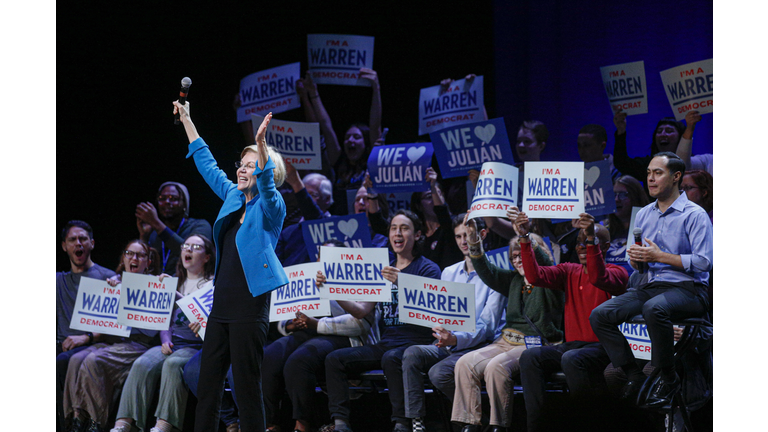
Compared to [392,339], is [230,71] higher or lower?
higher

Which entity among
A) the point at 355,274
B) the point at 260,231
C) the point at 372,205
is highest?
the point at 372,205

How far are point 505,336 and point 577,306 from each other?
48cm

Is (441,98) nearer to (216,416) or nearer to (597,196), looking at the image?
(597,196)

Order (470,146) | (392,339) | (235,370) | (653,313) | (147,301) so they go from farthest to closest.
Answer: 1. (147,301)
2. (470,146)
3. (392,339)
4. (653,313)
5. (235,370)

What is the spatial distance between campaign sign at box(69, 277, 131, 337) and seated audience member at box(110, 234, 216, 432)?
0.41 meters

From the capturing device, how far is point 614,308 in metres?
3.95

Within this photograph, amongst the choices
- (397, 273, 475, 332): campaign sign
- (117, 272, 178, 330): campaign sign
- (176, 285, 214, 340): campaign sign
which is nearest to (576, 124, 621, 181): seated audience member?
(397, 273, 475, 332): campaign sign

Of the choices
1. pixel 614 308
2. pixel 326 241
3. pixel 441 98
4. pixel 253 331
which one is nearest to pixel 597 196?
pixel 614 308

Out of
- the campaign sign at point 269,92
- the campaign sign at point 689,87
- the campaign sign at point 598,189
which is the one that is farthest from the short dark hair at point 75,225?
the campaign sign at point 689,87

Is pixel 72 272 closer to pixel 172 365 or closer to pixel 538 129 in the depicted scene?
pixel 172 365

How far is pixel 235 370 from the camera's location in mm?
3137

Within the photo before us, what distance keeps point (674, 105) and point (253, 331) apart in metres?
3.04

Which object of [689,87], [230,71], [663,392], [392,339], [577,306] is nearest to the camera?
[663,392]

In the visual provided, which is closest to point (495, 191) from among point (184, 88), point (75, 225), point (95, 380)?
point (184, 88)
